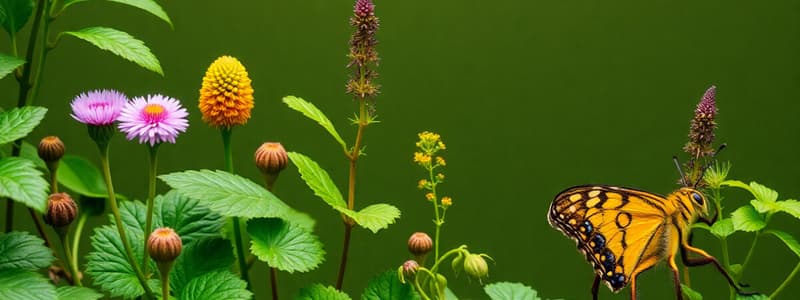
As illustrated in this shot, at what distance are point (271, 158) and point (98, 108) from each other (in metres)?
0.18

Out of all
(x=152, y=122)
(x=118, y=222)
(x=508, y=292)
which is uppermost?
(x=152, y=122)

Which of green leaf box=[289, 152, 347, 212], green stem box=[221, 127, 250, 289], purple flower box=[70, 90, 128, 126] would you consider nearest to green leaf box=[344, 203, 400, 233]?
green leaf box=[289, 152, 347, 212]

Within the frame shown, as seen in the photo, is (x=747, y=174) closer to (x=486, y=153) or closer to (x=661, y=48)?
(x=661, y=48)

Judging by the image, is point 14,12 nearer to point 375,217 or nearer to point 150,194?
point 150,194

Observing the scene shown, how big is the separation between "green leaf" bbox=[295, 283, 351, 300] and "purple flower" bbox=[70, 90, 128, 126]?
10.1 inches

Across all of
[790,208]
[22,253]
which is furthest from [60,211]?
[790,208]

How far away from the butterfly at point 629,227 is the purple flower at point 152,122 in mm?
371

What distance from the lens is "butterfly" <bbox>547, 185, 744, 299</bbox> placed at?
0.79m

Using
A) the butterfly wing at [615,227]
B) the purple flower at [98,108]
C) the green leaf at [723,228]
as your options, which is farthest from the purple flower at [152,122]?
the green leaf at [723,228]

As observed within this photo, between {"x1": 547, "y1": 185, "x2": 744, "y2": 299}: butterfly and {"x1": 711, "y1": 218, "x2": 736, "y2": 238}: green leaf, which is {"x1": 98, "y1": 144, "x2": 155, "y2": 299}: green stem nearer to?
{"x1": 547, "y1": 185, "x2": 744, "y2": 299}: butterfly

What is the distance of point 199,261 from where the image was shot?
930mm

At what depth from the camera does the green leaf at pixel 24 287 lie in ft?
2.67

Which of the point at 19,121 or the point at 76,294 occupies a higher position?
the point at 19,121

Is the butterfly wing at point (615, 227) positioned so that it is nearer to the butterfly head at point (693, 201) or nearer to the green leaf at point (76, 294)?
the butterfly head at point (693, 201)
